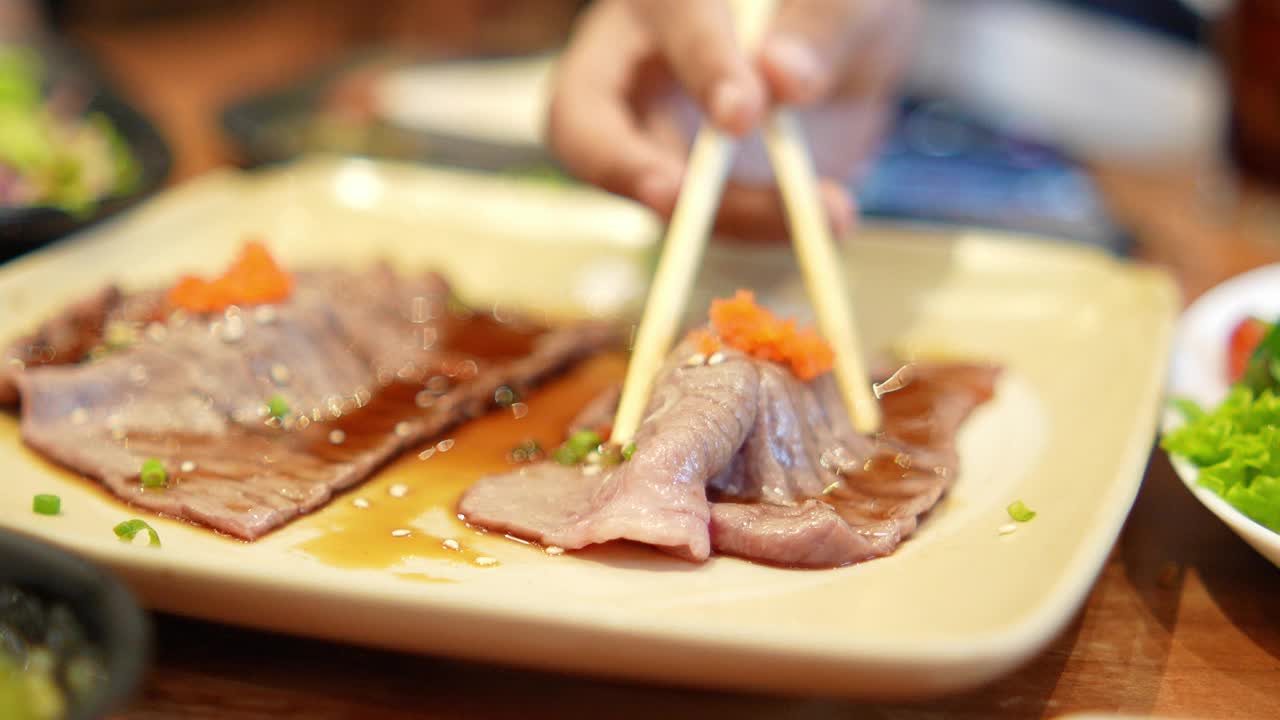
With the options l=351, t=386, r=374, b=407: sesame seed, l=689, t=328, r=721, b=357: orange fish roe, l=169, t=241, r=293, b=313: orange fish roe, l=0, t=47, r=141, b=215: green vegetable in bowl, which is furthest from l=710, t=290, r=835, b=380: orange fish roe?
l=0, t=47, r=141, b=215: green vegetable in bowl

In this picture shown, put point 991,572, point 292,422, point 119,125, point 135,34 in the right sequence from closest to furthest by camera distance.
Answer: point 991,572 → point 292,422 → point 119,125 → point 135,34

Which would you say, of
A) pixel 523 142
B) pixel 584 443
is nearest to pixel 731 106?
pixel 584 443

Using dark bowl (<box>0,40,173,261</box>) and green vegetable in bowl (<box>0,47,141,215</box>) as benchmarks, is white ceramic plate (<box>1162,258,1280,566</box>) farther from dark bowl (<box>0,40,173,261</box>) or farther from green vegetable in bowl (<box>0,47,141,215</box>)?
green vegetable in bowl (<box>0,47,141,215</box>)

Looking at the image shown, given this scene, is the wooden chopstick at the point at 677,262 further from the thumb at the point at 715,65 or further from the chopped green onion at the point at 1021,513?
the chopped green onion at the point at 1021,513

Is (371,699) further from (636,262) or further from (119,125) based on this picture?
(119,125)

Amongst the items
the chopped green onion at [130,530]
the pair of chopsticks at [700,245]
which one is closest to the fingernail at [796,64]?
the pair of chopsticks at [700,245]

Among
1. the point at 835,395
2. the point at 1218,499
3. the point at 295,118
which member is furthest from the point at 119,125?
the point at 1218,499
